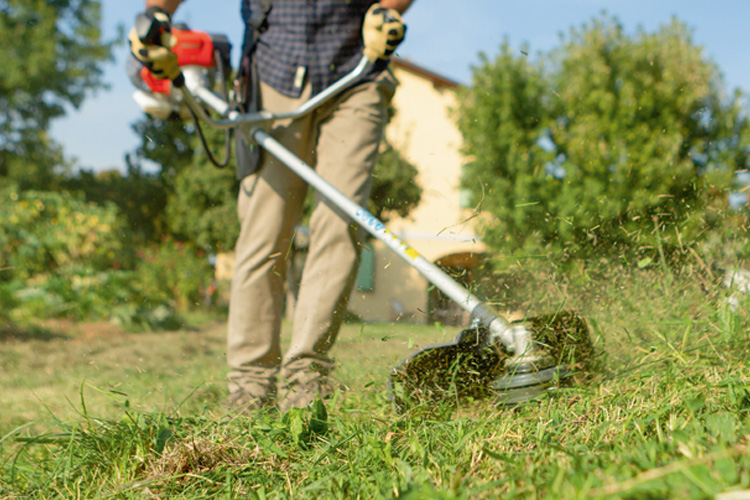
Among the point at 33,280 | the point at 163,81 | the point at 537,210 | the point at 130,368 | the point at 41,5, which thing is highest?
the point at 41,5

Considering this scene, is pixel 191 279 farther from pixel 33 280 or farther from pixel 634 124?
pixel 634 124

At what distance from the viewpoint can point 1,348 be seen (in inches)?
161

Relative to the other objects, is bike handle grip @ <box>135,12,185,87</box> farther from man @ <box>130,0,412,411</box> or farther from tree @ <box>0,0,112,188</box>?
tree @ <box>0,0,112,188</box>

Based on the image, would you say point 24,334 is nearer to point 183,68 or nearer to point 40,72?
point 183,68

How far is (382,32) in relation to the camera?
1823 mm

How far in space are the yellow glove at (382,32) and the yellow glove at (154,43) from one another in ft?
2.05

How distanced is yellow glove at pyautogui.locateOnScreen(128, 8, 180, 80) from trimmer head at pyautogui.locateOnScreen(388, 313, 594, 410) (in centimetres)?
128

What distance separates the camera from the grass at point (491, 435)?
74 centimetres

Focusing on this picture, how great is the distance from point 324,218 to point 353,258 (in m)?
0.16

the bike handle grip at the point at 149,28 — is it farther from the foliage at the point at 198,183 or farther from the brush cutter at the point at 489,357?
the foliage at the point at 198,183

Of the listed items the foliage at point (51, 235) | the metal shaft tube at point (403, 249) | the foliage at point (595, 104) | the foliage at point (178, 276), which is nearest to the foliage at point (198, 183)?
the foliage at point (178, 276)

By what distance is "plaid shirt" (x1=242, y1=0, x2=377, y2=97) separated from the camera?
6.54 ft

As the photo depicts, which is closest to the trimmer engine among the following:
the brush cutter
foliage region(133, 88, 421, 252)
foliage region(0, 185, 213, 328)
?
the brush cutter

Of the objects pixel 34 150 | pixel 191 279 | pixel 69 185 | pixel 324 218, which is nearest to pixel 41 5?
pixel 34 150
